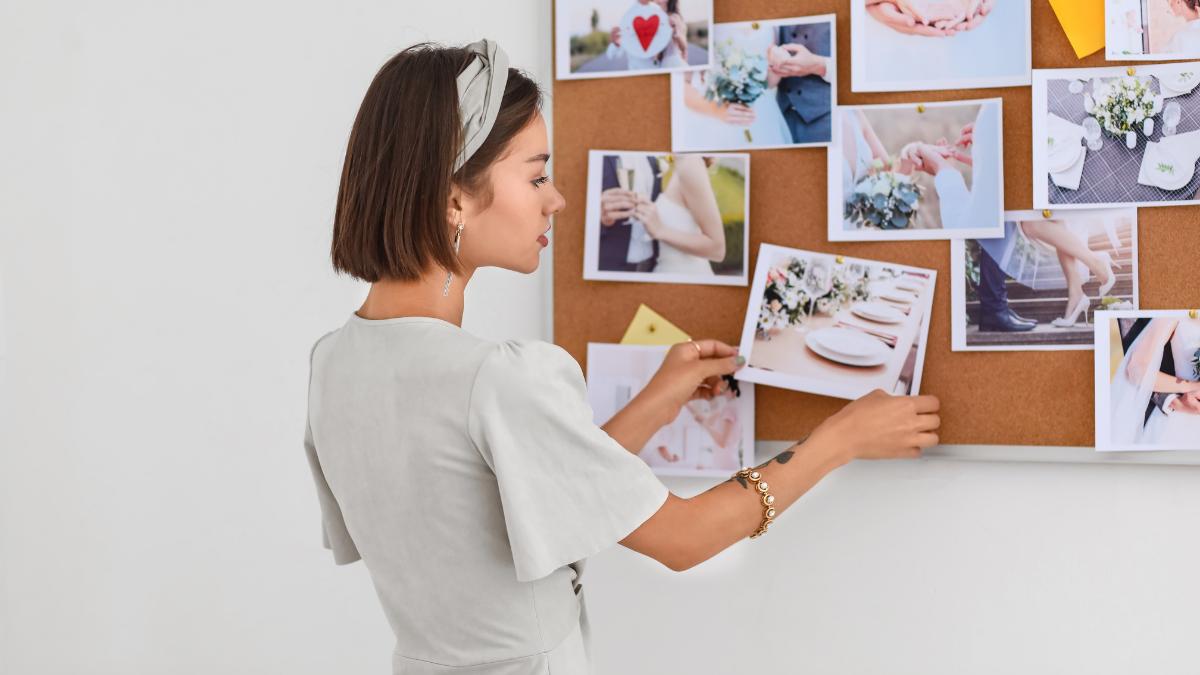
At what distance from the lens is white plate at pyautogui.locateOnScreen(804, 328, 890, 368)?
4.20 feet

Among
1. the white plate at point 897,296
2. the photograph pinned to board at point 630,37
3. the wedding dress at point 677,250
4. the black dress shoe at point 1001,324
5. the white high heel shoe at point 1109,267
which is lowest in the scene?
the black dress shoe at point 1001,324

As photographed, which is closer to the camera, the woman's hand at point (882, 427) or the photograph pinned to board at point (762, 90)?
the woman's hand at point (882, 427)

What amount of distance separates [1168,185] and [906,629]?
621 mm

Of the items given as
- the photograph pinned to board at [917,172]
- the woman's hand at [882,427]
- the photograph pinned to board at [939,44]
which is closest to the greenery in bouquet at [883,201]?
the photograph pinned to board at [917,172]

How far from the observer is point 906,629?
4.33ft

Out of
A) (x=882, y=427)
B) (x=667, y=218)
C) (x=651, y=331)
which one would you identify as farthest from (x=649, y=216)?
(x=882, y=427)

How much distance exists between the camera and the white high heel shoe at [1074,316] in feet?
4.03

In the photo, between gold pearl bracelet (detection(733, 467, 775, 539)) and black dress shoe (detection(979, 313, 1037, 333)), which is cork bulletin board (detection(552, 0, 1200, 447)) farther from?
gold pearl bracelet (detection(733, 467, 775, 539))

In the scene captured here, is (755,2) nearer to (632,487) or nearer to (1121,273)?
(1121,273)

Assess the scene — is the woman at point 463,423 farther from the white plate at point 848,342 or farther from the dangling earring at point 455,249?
the white plate at point 848,342

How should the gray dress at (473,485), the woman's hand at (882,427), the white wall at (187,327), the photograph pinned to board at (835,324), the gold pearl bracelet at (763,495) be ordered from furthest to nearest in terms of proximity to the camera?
the white wall at (187,327)
the photograph pinned to board at (835,324)
the woman's hand at (882,427)
the gold pearl bracelet at (763,495)
the gray dress at (473,485)

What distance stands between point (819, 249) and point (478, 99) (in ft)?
1.80

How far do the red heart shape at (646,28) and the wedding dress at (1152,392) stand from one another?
70cm

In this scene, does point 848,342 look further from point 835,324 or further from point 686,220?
point 686,220
